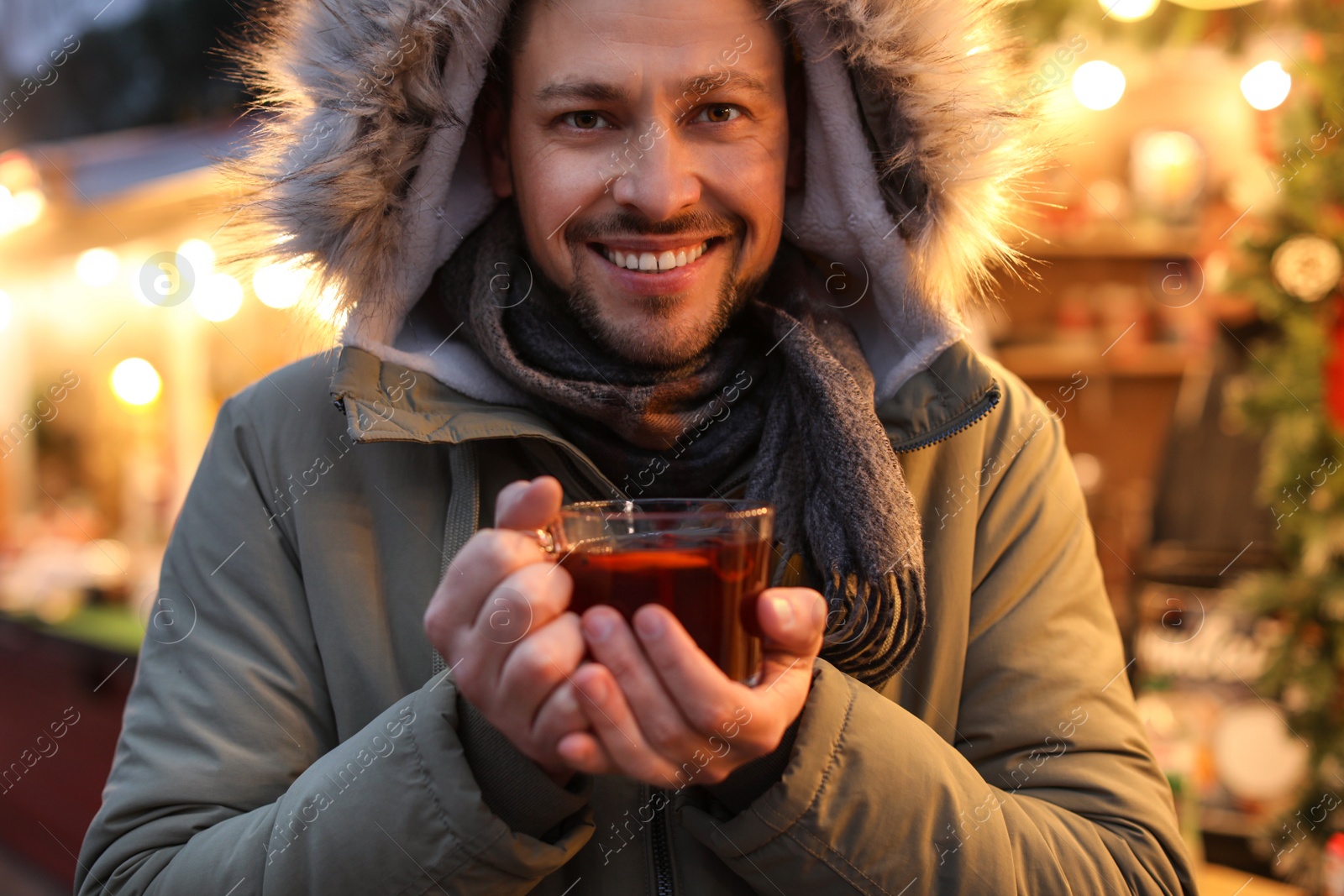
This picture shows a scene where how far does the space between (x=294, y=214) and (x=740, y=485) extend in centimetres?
66

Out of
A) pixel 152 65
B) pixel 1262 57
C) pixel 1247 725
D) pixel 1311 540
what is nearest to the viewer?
pixel 1311 540

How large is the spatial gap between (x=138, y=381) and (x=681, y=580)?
3579mm

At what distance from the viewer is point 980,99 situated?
128cm

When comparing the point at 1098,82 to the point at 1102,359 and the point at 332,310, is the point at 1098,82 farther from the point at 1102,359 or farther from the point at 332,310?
the point at 332,310

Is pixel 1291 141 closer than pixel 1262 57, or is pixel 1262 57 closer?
pixel 1291 141

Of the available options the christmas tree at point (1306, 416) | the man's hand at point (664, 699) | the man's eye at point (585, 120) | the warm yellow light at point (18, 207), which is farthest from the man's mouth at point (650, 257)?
the warm yellow light at point (18, 207)

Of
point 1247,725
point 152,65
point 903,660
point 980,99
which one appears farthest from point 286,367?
point 152,65

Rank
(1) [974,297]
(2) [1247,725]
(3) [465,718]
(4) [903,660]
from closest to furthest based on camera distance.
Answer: (3) [465,718] < (4) [903,660] < (1) [974,297] < (2) [1247,725]

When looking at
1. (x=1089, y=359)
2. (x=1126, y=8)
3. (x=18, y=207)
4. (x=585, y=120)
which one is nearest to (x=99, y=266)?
(x=18, y=207)

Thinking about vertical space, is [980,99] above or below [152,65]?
below

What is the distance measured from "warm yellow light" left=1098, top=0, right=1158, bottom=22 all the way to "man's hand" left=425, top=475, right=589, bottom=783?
8.65ft

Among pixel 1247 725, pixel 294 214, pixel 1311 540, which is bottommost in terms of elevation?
pixel 1247 725

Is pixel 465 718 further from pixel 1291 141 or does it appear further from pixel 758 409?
pixel 1291 141

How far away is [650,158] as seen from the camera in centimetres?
123
